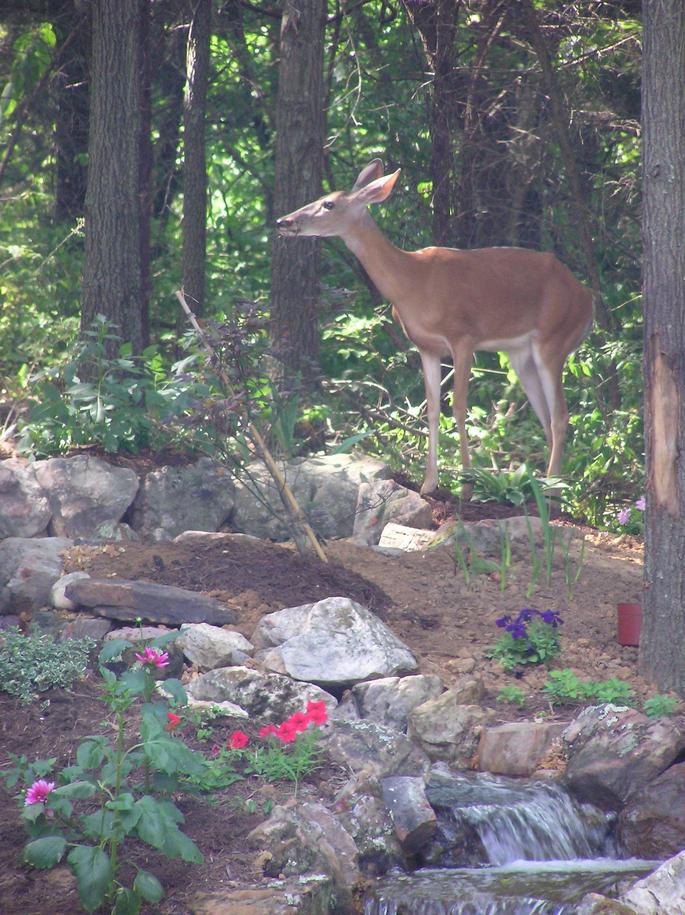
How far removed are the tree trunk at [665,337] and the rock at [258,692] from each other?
1727 mm

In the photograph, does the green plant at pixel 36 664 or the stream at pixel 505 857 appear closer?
the stream at pixel 505 857

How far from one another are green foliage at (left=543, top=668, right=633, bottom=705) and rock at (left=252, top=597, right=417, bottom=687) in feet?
2.33

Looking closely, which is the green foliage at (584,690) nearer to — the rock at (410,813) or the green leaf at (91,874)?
the rock at (410,813)

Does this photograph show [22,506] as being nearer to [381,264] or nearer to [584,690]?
[381,264]

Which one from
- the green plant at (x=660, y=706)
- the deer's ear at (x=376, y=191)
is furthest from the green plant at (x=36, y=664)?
the deer's ear at (x=376, y=191)

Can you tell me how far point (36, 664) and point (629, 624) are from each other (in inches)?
123

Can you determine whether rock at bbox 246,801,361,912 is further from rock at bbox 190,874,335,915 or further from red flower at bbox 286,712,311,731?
red flower at bbox 286,712,311,731

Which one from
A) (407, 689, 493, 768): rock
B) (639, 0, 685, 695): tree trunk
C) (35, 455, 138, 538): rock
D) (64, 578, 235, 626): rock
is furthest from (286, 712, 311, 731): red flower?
(35, 455, 138, 538): rock

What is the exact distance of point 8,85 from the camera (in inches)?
470

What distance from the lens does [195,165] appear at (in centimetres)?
1165

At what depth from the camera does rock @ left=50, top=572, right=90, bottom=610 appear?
6691mm

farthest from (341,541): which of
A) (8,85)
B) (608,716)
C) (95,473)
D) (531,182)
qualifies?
(8,85)

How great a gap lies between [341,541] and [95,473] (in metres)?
1.80

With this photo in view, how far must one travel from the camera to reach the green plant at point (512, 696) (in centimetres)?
597
